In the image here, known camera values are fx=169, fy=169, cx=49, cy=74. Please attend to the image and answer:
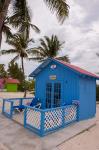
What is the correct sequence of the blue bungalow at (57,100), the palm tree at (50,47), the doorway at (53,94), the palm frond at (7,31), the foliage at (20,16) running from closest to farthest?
the blue bungalow at (57,100), the foliage at (20,16), the doorway at (53,94), the palm frond at (7,31), the palm tree at (50,47)

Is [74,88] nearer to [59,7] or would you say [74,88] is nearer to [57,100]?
[57,100]

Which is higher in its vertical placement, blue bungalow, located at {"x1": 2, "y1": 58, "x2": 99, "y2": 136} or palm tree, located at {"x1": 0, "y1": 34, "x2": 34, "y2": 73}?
palm tree, located at {"x1": 0, "y1": 34, "x2": 34, "y2": 73}

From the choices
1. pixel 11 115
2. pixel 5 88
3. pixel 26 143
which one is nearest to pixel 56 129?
pixel 26 143

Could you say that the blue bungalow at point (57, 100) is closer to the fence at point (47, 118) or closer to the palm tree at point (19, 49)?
the fence at point (47, 118)

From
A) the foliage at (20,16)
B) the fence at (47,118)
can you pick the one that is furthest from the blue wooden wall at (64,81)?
the foliage at (20,16)

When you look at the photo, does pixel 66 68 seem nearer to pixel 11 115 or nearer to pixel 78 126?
pixel 78 126

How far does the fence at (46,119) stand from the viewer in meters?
7.34

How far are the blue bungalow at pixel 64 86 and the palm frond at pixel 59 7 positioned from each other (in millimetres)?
2741

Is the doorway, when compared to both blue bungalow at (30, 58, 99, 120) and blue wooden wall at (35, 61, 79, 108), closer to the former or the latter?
blue bungalow at (30, 58, 99, 120)

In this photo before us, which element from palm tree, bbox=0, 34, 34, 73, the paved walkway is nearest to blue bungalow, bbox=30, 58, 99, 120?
the paved walkway

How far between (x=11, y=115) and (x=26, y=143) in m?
4.26

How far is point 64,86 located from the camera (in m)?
10.5

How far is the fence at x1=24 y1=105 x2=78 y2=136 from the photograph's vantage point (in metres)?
7.34

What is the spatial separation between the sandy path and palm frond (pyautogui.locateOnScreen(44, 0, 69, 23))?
606 centimetres
